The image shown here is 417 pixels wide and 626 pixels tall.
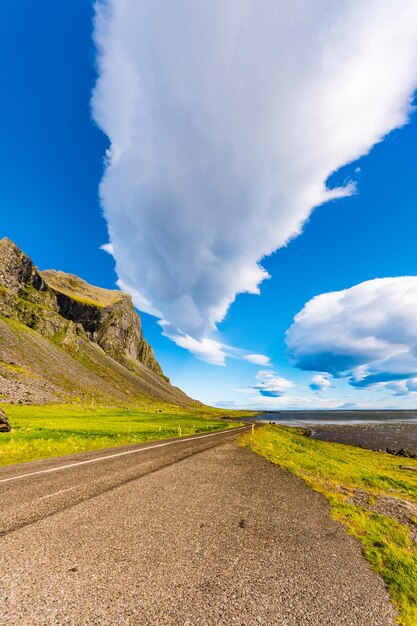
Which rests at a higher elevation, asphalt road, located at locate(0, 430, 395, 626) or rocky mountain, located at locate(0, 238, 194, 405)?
rocky mountain, located at locate(0, 238, 194, 405)

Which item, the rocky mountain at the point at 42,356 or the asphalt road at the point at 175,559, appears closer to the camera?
the asphalt road at the point at 175,559

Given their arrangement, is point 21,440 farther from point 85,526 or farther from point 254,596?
point 254,596

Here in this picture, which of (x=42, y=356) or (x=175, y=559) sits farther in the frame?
(x=42, y=356)

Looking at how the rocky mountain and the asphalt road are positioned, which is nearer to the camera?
the asphalt road

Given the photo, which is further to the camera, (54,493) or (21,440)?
(21,440)

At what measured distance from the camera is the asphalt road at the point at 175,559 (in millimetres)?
4414

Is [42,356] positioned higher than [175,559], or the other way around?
[42,356]

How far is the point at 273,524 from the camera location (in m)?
8.27

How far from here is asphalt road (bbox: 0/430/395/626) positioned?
4.41 metres

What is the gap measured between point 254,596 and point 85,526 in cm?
479

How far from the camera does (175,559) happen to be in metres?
6.00

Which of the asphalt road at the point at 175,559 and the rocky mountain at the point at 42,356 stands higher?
the rocky mountain at the point at 42,356

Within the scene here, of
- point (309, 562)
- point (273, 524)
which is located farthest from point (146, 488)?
point (309, 562)

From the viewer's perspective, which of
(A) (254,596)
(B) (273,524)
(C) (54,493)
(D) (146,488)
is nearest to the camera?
(A) (254,596)
